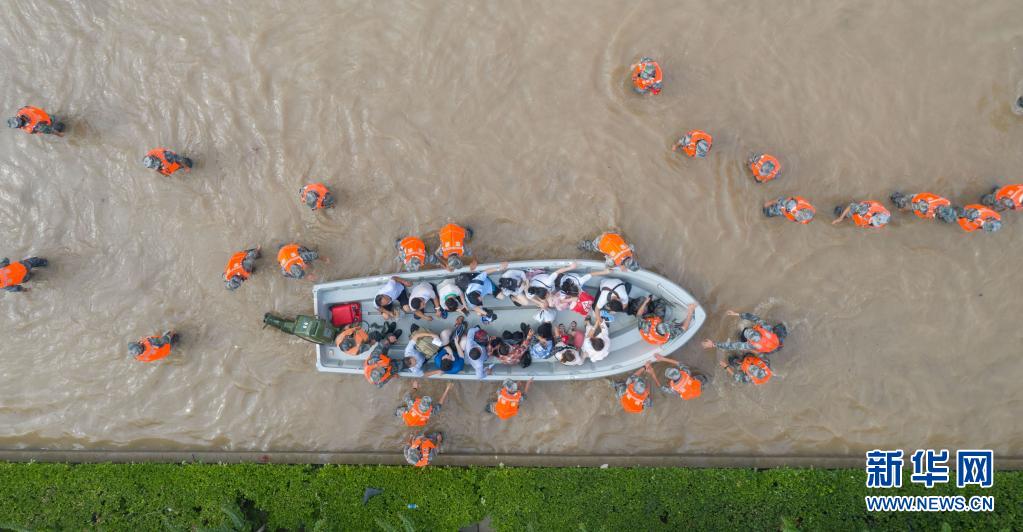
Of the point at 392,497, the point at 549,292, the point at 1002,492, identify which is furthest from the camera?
the point at 392,497

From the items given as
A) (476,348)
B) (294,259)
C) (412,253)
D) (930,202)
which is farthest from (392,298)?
(930,202)

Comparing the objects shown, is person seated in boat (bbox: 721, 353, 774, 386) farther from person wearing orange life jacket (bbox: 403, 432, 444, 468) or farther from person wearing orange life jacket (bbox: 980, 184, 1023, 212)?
person wearing orange life jacket (bbox: 403, 432, 444, 468)

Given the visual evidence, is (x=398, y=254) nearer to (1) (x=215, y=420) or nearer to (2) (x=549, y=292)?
(2) (x=549, y=292)

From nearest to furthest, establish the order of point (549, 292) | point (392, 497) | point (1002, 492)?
point (549, 292) < point (1002, 492) < point (392, 497)

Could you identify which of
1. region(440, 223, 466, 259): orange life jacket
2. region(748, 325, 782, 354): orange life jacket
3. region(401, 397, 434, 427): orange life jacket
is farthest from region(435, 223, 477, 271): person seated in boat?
region(748, 325, 782, 354): orange life jacket

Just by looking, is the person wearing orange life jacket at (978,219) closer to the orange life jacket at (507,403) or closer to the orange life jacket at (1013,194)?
the orange life jacket at (1013,194)

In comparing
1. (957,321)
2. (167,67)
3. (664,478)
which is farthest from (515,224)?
(957,321)
